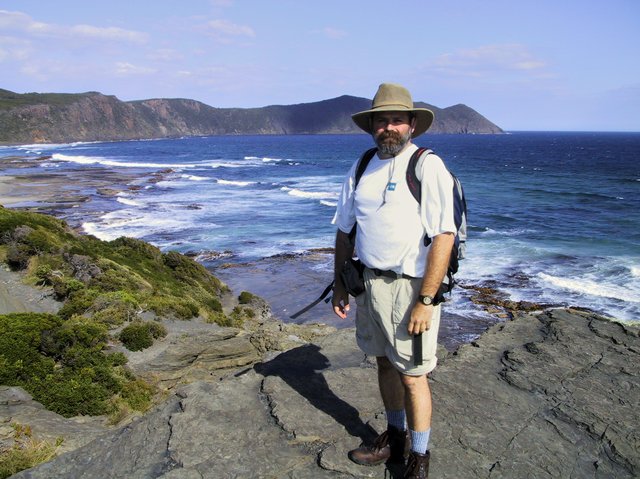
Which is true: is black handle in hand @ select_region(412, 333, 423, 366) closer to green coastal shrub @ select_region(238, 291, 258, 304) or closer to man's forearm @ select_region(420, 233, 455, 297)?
man's forearm @ select_region(420, 233, 455, 297)

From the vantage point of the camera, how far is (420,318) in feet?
10.1

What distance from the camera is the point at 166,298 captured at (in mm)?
12211

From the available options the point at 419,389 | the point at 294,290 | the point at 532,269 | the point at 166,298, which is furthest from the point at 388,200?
the point at 532,269

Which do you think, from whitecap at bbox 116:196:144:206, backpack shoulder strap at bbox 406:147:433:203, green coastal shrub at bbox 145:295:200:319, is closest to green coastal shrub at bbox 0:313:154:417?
green coastal shrub at bbox 145:295:200:319

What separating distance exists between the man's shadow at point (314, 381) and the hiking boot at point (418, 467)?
502 mm

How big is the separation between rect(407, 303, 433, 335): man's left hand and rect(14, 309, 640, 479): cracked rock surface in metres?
1.08

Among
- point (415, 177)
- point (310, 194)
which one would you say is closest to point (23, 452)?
point (415, 177)

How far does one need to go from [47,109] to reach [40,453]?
7146 inches

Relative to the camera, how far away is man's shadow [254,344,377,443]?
403 centimetres

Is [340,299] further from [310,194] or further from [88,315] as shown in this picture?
[310,194]

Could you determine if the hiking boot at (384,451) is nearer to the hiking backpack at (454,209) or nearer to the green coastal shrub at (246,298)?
the hiking backpack at (454,209)

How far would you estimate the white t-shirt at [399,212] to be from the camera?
3.02 m

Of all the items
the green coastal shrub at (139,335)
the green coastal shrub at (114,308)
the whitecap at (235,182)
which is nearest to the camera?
the green coastal shrub at (139,335)

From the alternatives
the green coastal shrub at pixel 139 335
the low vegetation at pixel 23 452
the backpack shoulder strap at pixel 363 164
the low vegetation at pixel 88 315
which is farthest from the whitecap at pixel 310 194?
the backpack shoulder strap at pixel 363 164
